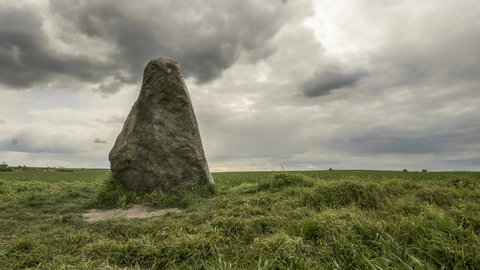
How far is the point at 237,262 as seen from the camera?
338 centimetres

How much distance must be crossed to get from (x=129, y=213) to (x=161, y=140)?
276cm

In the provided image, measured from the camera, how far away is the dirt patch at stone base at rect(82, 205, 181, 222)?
687cm

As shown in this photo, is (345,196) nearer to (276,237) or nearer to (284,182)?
(284,182)

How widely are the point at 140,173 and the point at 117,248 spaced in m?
5.32

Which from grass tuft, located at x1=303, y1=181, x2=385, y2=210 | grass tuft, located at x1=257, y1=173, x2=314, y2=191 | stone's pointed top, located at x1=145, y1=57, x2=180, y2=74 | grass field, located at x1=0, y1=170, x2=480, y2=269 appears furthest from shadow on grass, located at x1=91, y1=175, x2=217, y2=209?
stone's pointed top, located at x1=145, y1=57, x2=180, y2=74

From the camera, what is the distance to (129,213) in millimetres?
7215

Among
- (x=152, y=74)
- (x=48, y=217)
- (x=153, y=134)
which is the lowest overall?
(x=48, y=217)

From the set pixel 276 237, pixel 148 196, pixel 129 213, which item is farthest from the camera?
pixel 148 196

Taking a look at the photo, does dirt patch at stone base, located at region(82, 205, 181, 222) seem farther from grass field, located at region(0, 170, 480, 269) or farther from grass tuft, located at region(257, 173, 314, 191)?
grass tuft, located at region(257, 173, 314, 191)

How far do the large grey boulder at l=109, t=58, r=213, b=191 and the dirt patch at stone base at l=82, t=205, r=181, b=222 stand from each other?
1332 mm

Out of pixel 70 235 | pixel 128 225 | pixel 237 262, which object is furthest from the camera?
pixel 128 225

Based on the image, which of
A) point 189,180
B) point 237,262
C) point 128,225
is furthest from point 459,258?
point 189,180

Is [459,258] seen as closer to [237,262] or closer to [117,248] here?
[237,262]

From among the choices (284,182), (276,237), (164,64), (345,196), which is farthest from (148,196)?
(345,196)
